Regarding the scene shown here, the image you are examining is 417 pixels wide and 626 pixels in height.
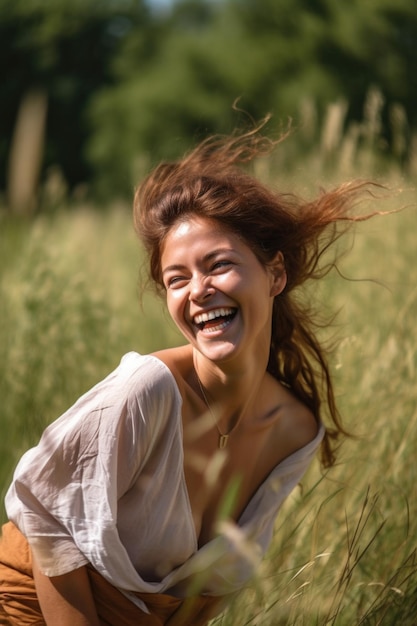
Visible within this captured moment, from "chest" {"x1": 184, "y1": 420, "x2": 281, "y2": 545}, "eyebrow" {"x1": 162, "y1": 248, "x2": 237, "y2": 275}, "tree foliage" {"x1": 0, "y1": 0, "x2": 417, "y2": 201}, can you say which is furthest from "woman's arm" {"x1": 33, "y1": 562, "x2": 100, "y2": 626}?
"tree foliage" {"x1": 0, "y1": 0, "x2": 417, "y2": 201}

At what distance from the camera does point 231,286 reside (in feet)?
6.91

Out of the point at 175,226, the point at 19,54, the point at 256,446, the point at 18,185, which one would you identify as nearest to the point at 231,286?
the point at 175,226

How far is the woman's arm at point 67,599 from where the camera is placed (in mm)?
2082

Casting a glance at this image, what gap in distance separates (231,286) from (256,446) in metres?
0.50

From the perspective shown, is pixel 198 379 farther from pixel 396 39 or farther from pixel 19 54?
pixel 19 54

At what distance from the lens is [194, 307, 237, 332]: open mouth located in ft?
6.88

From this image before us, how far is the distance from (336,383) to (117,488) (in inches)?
61.3

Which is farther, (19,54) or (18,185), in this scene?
(19,54)

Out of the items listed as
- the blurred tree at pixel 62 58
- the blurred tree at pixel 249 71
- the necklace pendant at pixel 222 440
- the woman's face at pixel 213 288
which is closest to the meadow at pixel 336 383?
the necklace pendant at pixel 222 440

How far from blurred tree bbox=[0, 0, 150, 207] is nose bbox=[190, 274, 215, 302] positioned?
71.4ft

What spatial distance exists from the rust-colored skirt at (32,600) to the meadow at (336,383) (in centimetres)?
15

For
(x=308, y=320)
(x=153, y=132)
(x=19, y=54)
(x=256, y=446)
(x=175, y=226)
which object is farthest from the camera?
(x=153, y=132)

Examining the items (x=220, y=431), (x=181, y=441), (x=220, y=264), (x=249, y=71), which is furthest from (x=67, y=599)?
(x=249, y=71)

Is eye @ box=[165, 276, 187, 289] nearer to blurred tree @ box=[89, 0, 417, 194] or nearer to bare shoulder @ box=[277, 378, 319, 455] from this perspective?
bare shoulder @ box=[277, 378, 319, 455]
